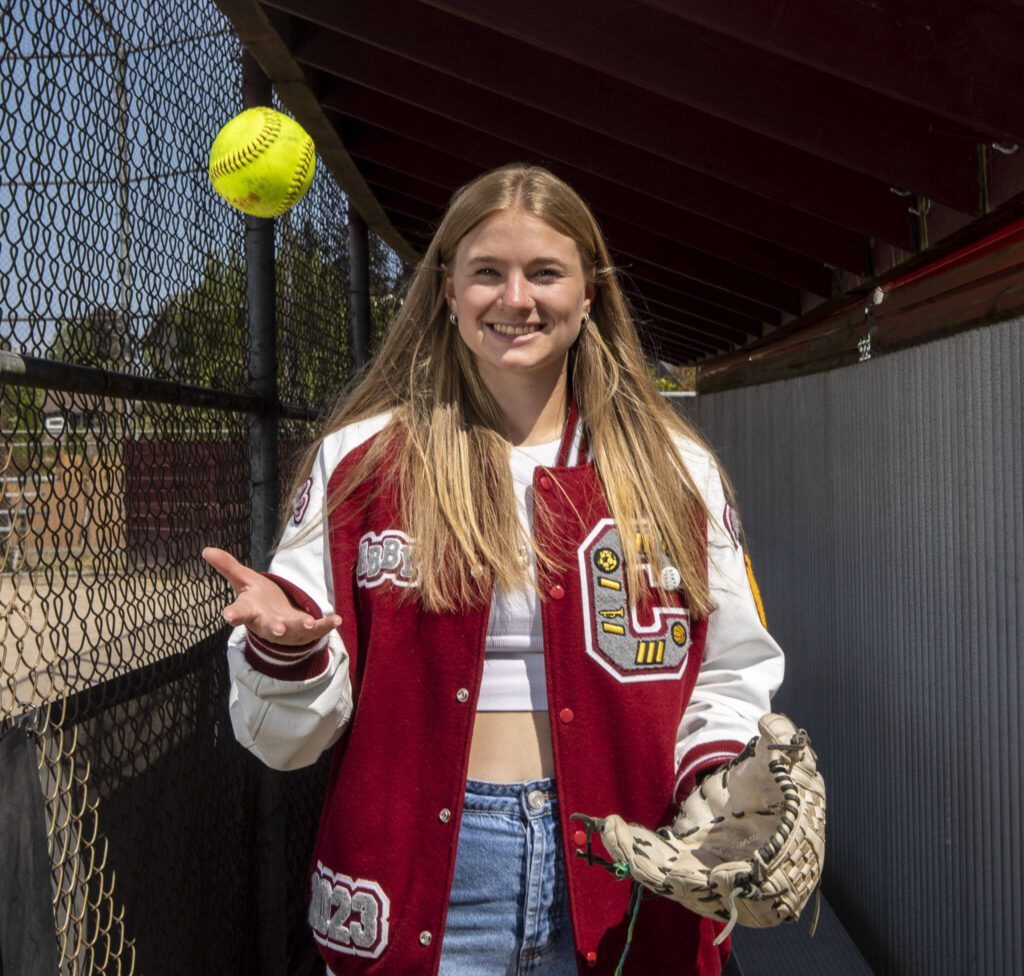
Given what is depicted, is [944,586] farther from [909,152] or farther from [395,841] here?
[395,841]

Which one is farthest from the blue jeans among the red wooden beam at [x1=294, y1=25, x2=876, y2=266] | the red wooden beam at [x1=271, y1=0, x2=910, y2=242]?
the red wooden beam at [x1=294, y1=25, x2=876, y2=266]

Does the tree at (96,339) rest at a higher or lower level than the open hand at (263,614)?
higher

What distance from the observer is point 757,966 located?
12.5 feet

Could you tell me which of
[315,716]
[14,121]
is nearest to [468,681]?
[315,716]

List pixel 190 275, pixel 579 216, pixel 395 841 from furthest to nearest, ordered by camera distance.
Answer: pixel 190 275 < pixel 579 216 < pixel 395 841

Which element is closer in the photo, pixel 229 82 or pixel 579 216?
pixel 579 216

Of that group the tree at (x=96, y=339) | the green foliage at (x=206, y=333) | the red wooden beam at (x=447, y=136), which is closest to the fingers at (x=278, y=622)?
the tree at (x=96, y=339)

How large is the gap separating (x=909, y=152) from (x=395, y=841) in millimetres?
2341

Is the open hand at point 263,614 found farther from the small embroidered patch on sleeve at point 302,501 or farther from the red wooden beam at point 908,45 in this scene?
the red wooden beam at point 908,45

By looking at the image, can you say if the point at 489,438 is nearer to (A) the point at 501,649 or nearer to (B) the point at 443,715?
(A) the point at 501,649

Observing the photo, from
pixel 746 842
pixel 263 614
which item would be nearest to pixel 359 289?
pixel 263 614

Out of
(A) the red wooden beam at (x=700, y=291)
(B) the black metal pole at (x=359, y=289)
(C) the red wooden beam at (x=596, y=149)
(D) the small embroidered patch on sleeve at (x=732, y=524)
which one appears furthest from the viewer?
(A) the red wooden beam at (x=700, y=291)

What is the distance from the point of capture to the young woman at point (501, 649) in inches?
77.9

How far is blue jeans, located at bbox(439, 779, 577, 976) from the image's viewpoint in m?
1.98
